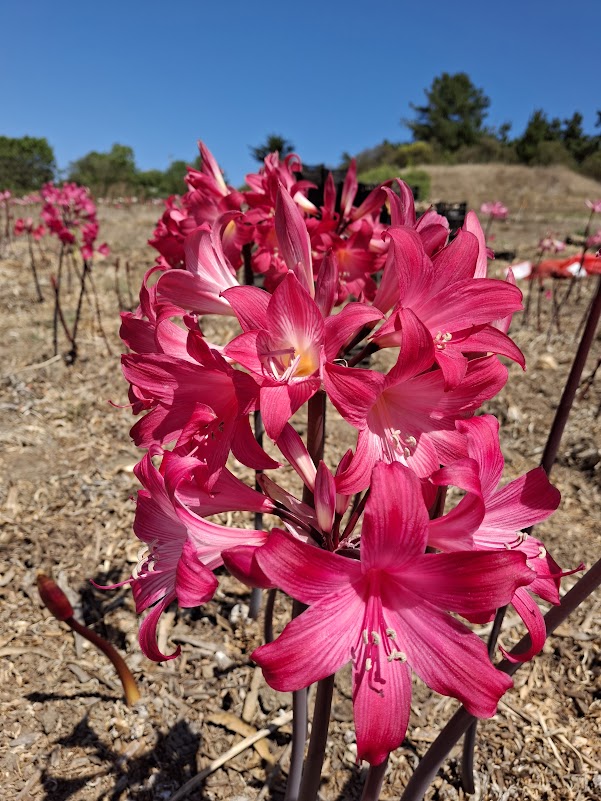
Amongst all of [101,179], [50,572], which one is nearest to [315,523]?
[50,572]

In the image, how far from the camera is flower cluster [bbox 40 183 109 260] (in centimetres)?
515

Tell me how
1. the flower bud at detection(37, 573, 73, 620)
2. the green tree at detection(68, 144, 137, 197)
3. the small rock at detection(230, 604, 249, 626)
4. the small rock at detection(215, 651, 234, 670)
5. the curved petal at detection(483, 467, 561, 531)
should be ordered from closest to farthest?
the curved petal at detection(483, 467, 561, 531) → the flower bud at detection(37, 573, 73, 620) → the small rock at detection(215, 651, 234, 670) → the small rock at detection(230, 604, 249, 626) → the green tree at detection(68, 144, 137, 197)

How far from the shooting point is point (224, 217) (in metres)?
1.25

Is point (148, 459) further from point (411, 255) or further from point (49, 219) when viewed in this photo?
point (49, 219)

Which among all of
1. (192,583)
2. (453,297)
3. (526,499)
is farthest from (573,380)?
(192,583)

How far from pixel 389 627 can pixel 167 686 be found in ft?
5.53

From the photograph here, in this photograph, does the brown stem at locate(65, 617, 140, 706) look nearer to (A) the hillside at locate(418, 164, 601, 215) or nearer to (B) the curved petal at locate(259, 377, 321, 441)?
(B) the curved petal at locate(259, 377, 321, 441)

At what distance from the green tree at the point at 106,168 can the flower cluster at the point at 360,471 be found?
3107cm

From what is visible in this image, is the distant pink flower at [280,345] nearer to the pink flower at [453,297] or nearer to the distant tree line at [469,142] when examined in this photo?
the pink flower at [453,297]

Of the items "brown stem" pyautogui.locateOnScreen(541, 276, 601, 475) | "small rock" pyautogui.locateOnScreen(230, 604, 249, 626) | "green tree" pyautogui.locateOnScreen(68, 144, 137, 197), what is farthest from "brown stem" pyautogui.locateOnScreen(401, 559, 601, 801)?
"green tree" pyautogui.locateOnScreen(68, 144, 137, 197)

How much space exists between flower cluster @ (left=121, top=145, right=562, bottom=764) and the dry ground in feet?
3.93

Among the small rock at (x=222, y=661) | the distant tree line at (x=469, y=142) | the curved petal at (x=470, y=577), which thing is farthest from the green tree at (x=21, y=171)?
the curved petal at (x=470, y=577)

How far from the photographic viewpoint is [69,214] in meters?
5.43

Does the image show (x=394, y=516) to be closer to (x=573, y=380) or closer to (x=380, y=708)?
(x=380, y=708)
